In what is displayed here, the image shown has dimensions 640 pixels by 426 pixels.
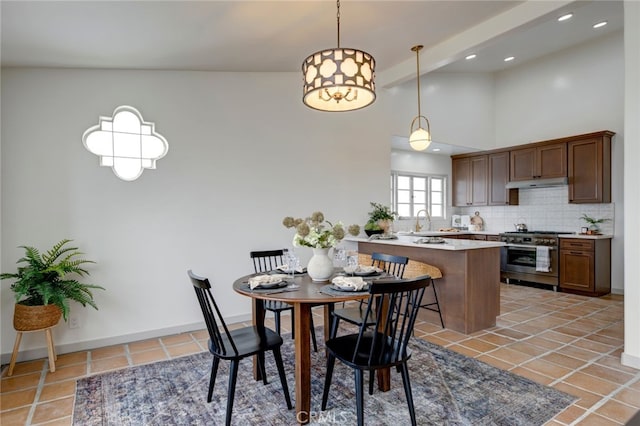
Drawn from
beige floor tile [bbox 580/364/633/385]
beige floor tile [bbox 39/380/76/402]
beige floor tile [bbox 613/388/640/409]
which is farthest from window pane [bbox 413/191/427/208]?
beige floor tile [bbox 39/380/76/402]

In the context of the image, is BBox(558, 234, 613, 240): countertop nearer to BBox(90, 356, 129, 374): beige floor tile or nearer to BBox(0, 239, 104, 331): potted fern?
BBox(90, 356, 129, 374): beige floor tile

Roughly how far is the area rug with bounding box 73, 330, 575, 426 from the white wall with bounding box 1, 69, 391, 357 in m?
0.93

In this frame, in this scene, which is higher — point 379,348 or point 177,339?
point 379,348

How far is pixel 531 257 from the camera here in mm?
5902

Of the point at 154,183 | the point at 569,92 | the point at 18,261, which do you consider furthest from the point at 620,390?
the point at 569,92

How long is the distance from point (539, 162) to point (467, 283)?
3.70 meters

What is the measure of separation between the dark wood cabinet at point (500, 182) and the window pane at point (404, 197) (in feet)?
5.04

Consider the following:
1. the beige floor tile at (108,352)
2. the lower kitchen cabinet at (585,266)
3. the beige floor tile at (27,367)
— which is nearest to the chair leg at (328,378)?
the beige floor tile at (108,352)

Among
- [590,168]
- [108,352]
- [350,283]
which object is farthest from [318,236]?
[590,168]

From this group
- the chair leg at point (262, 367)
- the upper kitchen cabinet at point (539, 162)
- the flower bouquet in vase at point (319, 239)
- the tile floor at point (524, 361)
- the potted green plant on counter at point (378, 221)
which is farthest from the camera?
the upper kitchen cabinet at point (539, 162)

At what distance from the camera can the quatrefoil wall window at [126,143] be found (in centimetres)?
344

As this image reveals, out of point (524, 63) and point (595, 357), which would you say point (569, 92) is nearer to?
point (524, 63)

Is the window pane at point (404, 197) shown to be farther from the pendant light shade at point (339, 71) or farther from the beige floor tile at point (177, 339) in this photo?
the pendant light shade at point (339, 71)

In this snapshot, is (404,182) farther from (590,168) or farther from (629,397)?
(629,397)
